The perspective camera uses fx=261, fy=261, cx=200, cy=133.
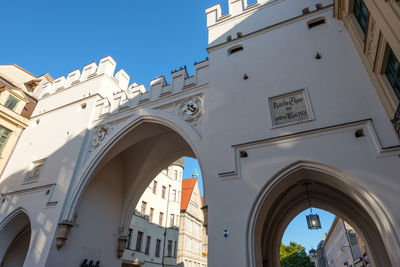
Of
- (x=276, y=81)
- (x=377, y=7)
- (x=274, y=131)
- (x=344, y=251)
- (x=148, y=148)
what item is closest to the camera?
(x=377, y=7)

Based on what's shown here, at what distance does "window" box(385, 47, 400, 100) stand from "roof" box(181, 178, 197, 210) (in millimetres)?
22255

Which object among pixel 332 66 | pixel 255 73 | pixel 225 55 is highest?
pixel 225 55

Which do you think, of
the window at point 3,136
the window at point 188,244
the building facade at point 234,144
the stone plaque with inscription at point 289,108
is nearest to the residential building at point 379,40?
the building facade at point 234,144

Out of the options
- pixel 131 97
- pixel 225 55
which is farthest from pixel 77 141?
pixel 225 55

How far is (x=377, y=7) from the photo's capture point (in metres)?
4.44

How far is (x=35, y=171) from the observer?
11.5 m

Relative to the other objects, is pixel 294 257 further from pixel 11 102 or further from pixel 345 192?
pixel 11 102

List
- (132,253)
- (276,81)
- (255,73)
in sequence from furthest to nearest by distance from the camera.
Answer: (132,253) → (255,73) → (276,81)

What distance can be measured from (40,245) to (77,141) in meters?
4.11

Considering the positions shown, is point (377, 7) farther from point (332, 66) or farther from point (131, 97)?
point (131, 97)

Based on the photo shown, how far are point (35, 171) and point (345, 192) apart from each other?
11.9 meters

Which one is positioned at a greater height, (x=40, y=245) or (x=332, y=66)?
(x=332, y=66)

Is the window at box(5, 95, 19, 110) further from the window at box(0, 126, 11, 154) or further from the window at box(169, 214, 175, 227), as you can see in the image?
the window at box(169, 214, 175, 227)

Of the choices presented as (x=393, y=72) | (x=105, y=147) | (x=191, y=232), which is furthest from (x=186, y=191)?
(x=393, y=72)
